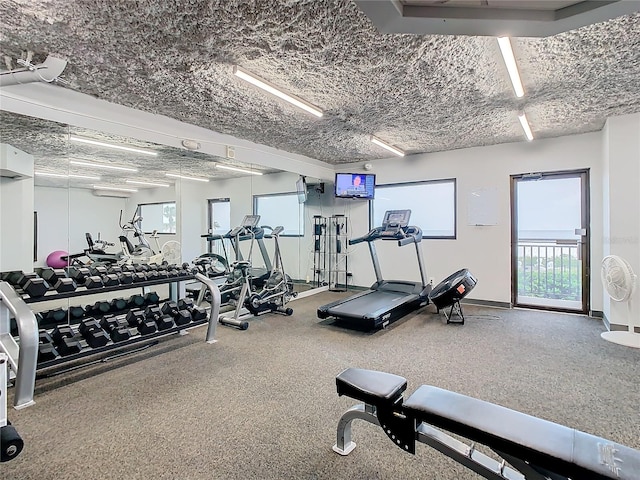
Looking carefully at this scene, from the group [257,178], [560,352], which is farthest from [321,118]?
[560,352]

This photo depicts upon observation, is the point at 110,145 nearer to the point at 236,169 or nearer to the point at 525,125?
the point at 236,169

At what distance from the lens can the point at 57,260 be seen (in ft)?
11.3

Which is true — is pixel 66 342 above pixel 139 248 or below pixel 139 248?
below

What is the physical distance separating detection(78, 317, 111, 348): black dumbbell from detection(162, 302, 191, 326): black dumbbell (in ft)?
2.10

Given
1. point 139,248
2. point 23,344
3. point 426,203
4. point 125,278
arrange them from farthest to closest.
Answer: point 426,203
point 139,248
point 125,278
point 23,344

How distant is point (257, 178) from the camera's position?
578cm

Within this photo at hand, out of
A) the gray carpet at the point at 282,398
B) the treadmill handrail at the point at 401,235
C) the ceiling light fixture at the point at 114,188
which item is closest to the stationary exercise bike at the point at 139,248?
the ceiling light fixture at the point at 114,188

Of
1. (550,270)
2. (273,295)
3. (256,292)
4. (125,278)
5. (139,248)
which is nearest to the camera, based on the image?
(125,278)

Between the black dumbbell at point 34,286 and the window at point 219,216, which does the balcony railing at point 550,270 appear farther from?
the black dumbbell at point 34,286

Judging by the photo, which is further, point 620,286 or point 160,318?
point 620,286

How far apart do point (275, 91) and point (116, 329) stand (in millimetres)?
2683

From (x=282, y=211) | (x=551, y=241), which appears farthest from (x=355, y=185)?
(x=551, y=241)

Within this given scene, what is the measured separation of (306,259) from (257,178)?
2.12 m

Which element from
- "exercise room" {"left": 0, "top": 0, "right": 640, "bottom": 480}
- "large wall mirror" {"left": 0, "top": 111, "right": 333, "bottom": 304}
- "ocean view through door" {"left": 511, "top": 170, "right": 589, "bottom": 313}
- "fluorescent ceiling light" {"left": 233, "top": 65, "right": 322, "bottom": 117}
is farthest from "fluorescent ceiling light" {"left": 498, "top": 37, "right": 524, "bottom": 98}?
"large wall mirror" {"left": 0, "top": 111, "right": 333, "bottom": 304}
